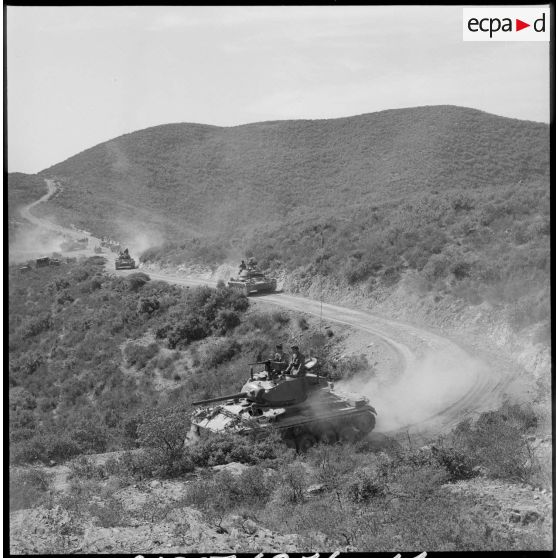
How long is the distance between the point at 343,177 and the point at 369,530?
5981 centimetres

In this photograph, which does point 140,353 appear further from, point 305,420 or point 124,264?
point 124,264

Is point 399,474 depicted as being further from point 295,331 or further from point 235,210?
point 235,210

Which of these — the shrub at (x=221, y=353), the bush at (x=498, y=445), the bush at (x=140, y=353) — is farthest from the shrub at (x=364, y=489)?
the bush at (x=140, y=353)

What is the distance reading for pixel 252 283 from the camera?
29.5 m

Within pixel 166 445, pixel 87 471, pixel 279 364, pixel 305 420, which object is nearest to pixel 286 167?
pixel 279 364

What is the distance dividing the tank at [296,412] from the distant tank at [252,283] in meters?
13.7

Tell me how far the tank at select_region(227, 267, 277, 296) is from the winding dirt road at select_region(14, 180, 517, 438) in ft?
21.7

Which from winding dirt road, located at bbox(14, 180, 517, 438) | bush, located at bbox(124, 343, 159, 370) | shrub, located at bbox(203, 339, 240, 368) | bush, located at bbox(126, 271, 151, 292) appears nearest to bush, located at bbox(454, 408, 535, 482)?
winding dirt road, located at bbox(14, 180, 517, 438)

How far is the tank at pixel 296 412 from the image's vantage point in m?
14.9

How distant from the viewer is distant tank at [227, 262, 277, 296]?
29.4 m

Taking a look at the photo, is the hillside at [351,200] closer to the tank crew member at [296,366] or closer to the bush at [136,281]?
the bush at [136,281]

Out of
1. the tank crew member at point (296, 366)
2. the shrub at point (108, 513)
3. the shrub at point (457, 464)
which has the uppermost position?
the tank crew member at point (296, 366)

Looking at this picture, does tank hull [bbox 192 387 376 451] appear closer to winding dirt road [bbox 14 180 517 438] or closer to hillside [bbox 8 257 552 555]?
hillside [bbox 8 257 552 555]

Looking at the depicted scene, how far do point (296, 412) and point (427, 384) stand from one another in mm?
4891
